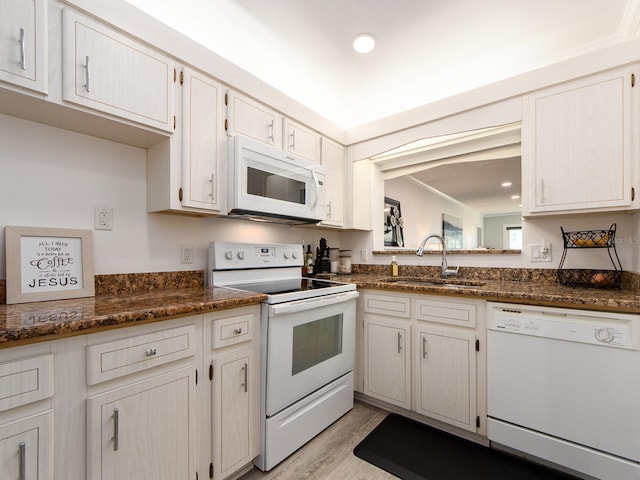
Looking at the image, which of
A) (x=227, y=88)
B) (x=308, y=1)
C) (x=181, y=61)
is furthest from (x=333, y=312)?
(x=308, y=1)

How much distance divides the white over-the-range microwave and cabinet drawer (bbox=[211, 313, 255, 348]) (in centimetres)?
64

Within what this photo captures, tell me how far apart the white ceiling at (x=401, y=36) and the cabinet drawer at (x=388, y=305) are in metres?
1.73

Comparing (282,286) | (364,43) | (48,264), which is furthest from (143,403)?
→ (364,43)

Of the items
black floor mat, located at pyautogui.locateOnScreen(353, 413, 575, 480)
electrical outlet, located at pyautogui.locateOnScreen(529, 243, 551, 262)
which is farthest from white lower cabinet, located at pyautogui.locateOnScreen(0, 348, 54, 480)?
electrical outlet, located at pyautogui.locateOnScreen(529, 243, 551, 262)

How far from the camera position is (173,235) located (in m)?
1.85

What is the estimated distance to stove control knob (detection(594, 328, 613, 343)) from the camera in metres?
1.36

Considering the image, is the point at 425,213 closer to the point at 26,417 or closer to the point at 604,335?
the point at 604,335

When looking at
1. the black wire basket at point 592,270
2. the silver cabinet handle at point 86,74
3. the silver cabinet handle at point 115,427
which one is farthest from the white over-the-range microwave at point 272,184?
the black wire basket at point 592,270

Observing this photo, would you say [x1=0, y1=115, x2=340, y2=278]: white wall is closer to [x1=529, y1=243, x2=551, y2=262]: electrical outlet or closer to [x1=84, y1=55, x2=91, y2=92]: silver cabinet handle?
[x1=84, y1=55, x2=91, y2=92]: silver cabinet handle

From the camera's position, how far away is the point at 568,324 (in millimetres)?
1451

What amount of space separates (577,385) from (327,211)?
5.97ft

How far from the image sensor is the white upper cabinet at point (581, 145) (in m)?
1.58

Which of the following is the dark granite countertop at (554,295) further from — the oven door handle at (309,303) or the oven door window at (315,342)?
the oven door window at (315,342)

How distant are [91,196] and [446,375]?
7.14 ft
